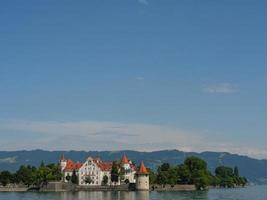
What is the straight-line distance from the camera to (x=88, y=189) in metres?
145

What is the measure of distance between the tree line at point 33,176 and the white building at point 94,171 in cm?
299

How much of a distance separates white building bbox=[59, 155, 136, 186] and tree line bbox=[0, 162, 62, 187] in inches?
118

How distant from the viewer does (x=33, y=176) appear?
15612 cm

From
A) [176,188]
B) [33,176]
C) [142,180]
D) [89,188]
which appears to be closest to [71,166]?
[33,176]

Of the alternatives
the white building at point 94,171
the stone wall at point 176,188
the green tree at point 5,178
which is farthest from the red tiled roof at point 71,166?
the stone wall at point 176,188

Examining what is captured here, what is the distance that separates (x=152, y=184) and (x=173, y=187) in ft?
22.8

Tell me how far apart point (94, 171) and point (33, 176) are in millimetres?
18283

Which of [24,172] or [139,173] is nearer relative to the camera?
[139,173]

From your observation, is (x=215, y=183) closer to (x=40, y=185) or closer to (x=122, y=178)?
(x=122, y=178)

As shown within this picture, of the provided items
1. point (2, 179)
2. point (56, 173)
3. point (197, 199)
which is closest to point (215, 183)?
point (56, 173)

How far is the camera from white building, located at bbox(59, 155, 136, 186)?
6334 inches

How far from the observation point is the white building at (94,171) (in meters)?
161

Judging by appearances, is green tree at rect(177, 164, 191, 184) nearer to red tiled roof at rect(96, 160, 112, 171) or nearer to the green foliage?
red tiled roof at rect(96, 160, 112, 171)

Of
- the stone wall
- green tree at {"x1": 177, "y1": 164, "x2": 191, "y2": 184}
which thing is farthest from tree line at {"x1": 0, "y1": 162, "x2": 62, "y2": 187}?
green tree at {"x1": 177, "y1": 164, "x2": 191, "y2": 184}
